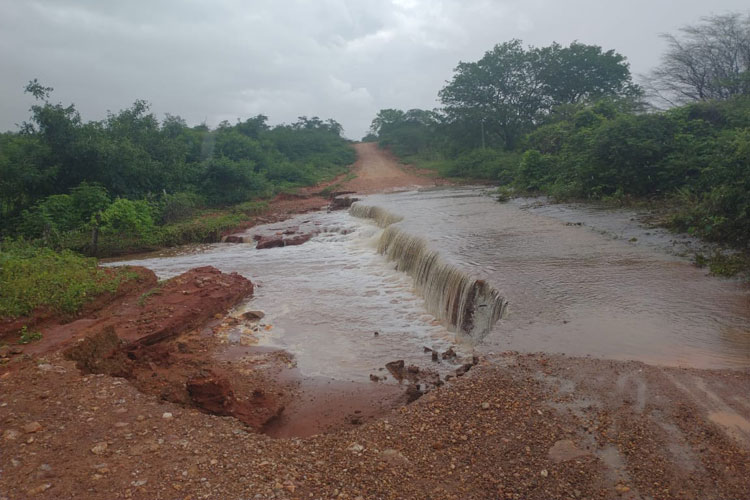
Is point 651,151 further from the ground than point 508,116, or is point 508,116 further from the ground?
point 508,116

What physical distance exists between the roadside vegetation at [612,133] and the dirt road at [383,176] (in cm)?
169

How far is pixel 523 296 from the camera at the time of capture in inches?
257

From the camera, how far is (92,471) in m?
3.14

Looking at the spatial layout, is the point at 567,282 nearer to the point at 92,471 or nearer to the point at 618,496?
the point at 618,496

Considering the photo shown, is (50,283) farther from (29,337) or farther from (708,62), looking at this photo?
(708,62)

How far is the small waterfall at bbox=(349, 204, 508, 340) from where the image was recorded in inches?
257

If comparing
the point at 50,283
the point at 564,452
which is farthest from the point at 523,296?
the point at 50,283

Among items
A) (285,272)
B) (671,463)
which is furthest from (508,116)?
(671,463)

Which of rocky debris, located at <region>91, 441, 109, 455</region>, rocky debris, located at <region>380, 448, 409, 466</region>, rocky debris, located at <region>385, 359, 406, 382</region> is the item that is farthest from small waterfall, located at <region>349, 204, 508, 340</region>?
rocky debris, located at <region>91, 441, 109, 455</region>

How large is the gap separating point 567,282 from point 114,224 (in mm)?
12618

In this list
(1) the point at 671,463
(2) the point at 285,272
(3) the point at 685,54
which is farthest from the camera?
(3) the point at 685,54

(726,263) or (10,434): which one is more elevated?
(726,263)

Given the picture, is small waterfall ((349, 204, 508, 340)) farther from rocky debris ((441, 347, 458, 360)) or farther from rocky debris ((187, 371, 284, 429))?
rocky debris ((187, 371, 284, 429))

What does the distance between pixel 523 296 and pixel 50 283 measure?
6949 millimetres
